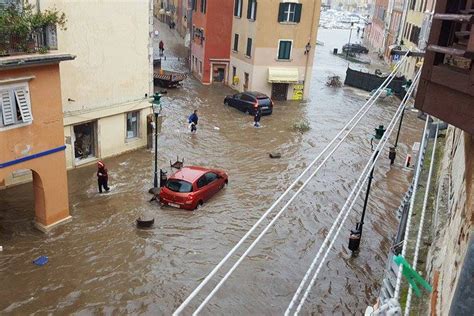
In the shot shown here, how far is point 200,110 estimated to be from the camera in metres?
32.3

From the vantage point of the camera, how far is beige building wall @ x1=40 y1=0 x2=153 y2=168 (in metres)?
19.1

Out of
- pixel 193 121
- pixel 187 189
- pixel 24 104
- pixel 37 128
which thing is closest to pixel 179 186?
pixel 187 189

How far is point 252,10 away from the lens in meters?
35.1

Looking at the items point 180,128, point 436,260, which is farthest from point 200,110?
point 436,260

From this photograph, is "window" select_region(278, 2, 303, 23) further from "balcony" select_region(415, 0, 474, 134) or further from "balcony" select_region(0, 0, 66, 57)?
"balcony" select_region(415, 0, 474, 134)

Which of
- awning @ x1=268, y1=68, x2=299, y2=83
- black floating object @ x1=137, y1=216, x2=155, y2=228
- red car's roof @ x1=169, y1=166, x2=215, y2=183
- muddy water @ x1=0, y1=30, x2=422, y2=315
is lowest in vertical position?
muddy water @ x1=0, y1=30, x2=422, y2=315

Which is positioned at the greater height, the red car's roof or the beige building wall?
the beige building wall

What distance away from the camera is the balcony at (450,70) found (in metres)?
5.13

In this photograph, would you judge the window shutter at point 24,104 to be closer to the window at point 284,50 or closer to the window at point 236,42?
the window at point 284,50

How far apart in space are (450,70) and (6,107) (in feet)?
39.6

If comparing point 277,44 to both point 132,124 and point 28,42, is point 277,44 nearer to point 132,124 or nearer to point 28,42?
point 132,124

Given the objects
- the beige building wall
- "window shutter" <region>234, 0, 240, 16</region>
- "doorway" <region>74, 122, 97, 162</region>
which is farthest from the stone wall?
"window shutter" <region>234, 0, 240, 16</region>

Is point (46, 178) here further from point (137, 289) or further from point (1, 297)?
point (137, 289)

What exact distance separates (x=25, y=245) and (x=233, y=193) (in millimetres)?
8483
